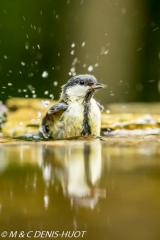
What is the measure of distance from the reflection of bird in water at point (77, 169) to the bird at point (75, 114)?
0.53 ft

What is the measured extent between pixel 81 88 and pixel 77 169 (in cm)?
99

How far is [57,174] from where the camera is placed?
1557 millimetres

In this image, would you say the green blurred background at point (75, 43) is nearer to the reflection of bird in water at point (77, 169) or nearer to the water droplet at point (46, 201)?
the reflection of bird in water at point (77, 169)

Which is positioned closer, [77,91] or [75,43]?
[77,91]

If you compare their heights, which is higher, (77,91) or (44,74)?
(44,74)

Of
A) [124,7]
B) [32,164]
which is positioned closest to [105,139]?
[32,164]

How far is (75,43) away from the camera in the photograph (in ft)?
15.2

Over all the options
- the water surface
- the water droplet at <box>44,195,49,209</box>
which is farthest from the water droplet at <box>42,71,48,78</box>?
the water droplet at <box>44,195,49,209</box>

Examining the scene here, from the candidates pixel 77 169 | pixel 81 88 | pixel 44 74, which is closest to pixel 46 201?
pixel 77 169

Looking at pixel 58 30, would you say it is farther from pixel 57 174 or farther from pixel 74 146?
pixel 57 174

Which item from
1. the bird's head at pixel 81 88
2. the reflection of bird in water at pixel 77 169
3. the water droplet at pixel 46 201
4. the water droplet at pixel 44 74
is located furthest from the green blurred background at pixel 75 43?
the water droplet at pixel 46 201

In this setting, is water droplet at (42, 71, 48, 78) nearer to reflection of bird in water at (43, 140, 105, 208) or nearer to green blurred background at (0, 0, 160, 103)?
green blurred background at (0, 0, 160, 103)

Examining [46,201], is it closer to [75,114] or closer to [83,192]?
[83,192]

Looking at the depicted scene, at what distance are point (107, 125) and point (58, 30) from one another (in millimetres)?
1976
